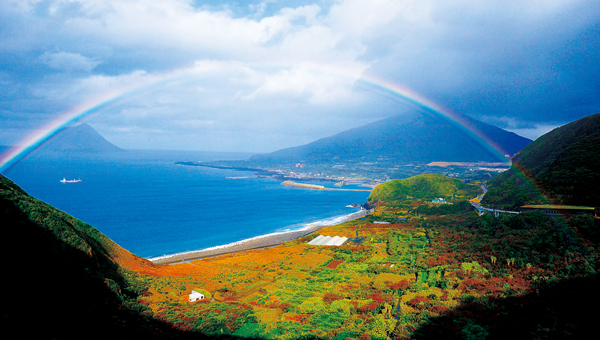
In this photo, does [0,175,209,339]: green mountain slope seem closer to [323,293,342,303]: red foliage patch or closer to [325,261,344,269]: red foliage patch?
[323,293,342,303]: red foliage patch

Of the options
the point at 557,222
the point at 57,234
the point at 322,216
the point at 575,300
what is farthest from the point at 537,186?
the point at 57,234

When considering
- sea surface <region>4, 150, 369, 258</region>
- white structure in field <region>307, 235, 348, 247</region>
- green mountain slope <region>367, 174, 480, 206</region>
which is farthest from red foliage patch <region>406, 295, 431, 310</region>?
green mountain slope <region>367, 174, 480, 206</region>

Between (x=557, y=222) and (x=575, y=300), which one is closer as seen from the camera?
(x=575, y=300)

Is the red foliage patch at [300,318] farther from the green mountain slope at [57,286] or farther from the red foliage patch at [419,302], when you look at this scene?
the red foliage patch at [419,302]

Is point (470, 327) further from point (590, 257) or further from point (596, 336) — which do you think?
point (590, 257)

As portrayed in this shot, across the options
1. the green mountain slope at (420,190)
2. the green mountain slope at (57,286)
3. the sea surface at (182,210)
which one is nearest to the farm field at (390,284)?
the green mountain slope at (57,286)

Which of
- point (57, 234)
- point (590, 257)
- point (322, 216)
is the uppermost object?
point (57, 234)

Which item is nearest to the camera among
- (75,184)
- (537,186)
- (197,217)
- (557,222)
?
(557,222)
